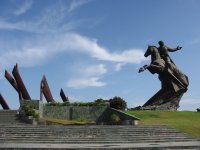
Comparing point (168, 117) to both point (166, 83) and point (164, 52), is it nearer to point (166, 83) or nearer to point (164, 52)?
point (166, 83)

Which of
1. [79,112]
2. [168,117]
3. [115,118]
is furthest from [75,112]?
[168,117]

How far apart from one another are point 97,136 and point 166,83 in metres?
20.7

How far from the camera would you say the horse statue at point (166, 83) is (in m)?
43.1

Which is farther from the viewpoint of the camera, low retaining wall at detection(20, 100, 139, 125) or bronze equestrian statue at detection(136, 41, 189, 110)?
bronze equestrian statue at detection(136, 41, 189, 110)

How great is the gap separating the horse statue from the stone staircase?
15478 millimetres

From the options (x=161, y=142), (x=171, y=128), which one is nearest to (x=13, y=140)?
(x=161, y=142)

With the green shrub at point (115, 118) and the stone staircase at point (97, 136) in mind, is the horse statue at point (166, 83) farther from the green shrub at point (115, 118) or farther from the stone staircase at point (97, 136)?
the stone staircase at point (97, 136)

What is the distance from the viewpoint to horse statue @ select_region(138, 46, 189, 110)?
141 feet

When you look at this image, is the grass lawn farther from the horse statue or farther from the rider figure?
the rider figure

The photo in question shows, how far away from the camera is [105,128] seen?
2662 cm

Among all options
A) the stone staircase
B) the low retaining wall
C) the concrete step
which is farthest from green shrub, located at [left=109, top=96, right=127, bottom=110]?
the concrete step

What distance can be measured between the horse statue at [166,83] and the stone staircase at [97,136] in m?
15.5

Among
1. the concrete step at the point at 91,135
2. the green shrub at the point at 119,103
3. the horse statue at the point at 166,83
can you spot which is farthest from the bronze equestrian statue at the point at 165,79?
the concrete step at the point at 91,135

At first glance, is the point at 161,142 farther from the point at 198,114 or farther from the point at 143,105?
the point at 143,105
